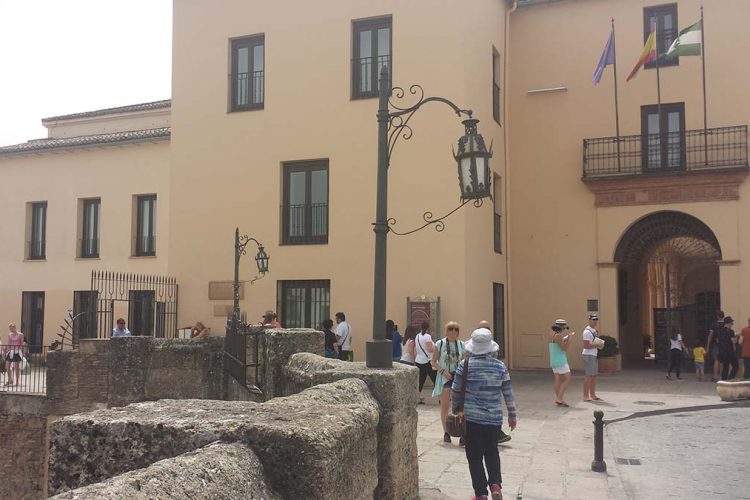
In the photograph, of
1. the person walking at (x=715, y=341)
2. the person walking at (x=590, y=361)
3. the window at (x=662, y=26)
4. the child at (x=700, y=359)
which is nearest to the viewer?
the person walking at (x=590, y=361)

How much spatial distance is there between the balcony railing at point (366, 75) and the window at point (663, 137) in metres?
6.97

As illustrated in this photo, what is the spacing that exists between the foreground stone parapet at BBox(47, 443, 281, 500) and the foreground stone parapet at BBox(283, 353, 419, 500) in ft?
6.18

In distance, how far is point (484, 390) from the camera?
6234 mm

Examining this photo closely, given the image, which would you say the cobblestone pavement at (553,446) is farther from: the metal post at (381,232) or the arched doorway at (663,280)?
the arched doorway at (663,280)

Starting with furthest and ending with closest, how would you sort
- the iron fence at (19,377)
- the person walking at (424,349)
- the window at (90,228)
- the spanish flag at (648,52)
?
1. the window at (90,228)
2. the spanish flag at (648,52)
3. the iron fence at (19,377)
4. the person walking at (424,349)

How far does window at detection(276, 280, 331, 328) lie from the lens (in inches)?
644

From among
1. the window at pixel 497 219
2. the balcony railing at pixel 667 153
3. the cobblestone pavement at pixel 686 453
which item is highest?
the balcony railing at pixel 667 153

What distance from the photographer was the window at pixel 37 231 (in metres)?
23.5

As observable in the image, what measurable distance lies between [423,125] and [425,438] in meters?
8.31

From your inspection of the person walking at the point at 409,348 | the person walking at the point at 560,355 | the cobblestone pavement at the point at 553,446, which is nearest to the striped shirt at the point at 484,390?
the cobblestone pavement at the point at 553,446

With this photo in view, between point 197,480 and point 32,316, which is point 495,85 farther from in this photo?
point 197,480

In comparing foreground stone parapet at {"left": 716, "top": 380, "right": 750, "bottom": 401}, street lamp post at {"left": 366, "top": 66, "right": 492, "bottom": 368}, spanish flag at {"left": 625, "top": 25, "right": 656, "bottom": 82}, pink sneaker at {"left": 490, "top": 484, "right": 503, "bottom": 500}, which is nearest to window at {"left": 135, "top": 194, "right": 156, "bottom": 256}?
spanish flag at {"left": 625, "top": 25, "right": 656, "bottom": 82}

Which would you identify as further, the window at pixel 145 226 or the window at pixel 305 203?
the window at pixel 145 226

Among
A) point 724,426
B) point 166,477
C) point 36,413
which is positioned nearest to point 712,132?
point 724,426
